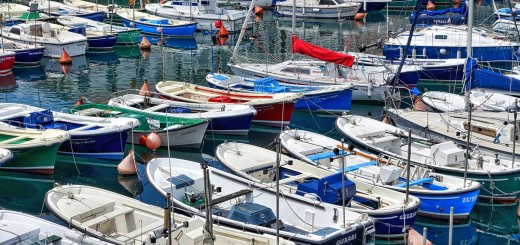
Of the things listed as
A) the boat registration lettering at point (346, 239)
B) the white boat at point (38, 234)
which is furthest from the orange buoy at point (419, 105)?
the white boat at point (38, 234)

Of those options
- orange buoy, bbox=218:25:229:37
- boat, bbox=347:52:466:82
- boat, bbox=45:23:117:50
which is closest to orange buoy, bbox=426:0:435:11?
orange buoy, bbox=218:25:229:37

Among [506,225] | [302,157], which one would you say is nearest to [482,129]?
[506,225]

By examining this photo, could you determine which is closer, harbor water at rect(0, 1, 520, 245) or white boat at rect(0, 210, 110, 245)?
white boat at rect(0, 210, 110, 245)

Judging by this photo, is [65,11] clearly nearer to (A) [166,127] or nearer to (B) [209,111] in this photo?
(B) [209,111]

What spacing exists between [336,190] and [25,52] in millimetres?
30914

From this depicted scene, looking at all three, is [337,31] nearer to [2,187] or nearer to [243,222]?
[2,187]

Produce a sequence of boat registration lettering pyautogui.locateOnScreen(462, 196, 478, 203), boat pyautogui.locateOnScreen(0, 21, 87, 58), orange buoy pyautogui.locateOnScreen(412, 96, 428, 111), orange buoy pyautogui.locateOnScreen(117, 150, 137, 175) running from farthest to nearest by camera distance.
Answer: boat pyautogui.locateOnScreen(0, 21, 87, 58), orange buoy pyautogui.locateOnScreen(412, 96, 428, 111), orange buoy pyautogui.locateOnScreen(117, 150, 137, 175), boat registration lettering pyautogui.locateOnScreen(462, 196, 478, 203)

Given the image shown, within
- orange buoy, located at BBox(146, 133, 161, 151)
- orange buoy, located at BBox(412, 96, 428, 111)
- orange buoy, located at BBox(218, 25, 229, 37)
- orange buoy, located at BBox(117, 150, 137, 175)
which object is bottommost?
orange buoy, located at BBox(117, 150, 137, 175)

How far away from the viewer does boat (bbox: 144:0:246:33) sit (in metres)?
65.1

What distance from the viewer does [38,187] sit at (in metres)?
31.8

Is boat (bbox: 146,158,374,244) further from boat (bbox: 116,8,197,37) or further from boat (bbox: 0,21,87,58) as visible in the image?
boat (bbox: 116,8,197,37)

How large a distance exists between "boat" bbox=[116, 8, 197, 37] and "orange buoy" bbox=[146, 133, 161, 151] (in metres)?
27.2

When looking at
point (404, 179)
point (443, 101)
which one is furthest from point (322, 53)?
point (404, 179)

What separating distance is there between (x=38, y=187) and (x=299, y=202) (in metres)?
11.4
